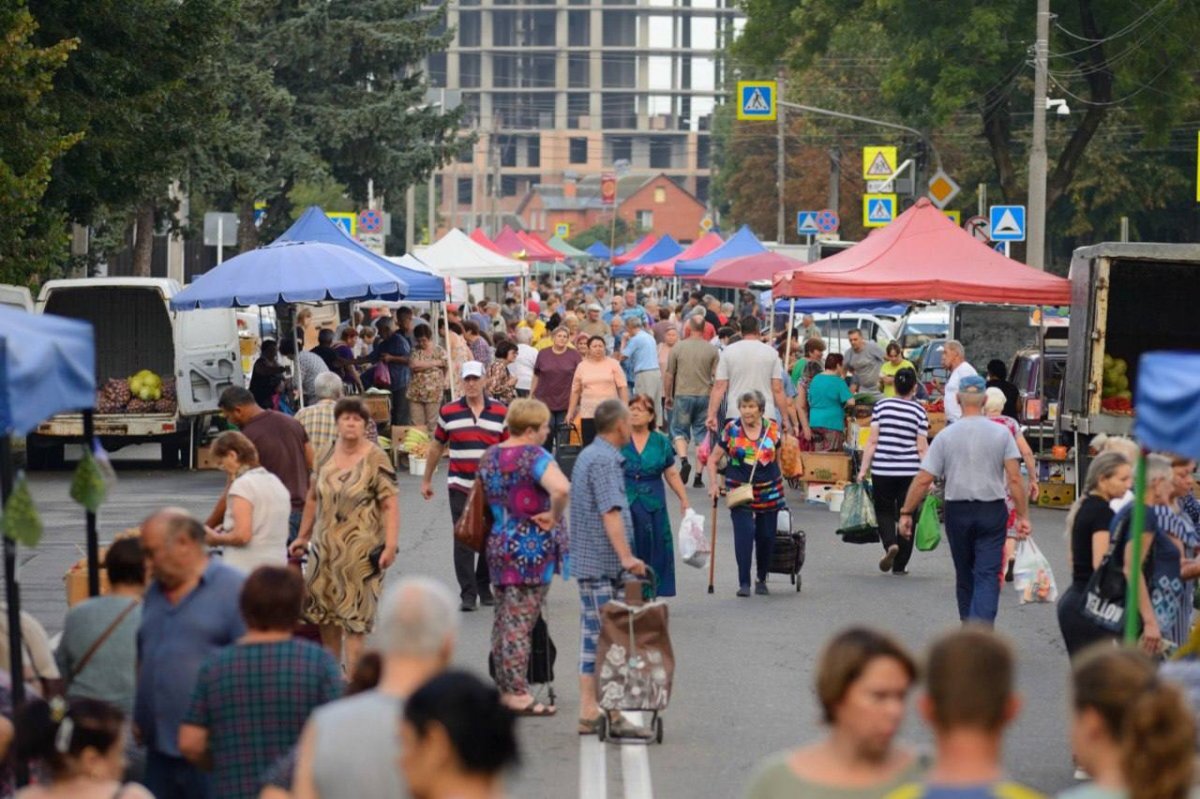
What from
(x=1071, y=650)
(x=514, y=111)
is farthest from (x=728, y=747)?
(x=514, y=111)

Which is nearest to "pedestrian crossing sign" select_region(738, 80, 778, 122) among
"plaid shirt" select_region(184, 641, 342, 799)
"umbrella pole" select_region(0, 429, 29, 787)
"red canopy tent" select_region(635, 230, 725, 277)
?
"red canopy tent" select_region(635, 230, 725, 277)

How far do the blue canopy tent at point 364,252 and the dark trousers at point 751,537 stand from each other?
8.43m

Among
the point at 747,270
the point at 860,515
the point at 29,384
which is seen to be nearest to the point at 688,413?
the point at 860,515

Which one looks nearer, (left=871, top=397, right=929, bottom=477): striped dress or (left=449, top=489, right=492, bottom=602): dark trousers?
(left=449, top=489, right=492, bottom=602): dark trousers

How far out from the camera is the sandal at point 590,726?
10312 mm

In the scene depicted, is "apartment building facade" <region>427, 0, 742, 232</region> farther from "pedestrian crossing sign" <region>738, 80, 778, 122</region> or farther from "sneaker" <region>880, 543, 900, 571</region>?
"sneaker" <region>880, 543, 900, 571</region>

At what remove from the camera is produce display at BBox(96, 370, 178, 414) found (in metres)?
24.2

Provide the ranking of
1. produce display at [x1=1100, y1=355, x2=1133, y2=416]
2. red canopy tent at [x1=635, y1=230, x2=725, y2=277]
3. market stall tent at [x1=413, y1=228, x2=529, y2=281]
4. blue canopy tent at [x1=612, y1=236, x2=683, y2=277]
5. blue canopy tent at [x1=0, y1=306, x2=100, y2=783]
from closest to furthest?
blue canopy tent at [x1=0, y1=306, x2=100, y2=783] < produce display at [x1=1100, y1=355, x2=1133, y2=416] < market stall tent at [x1=413, y1=228, x2=529, y2=281] < red canopy tent at [x1=635, y1=230, x2=725, y2=277] < blue canopy tent at [x1=612, y1=236, x2=683, y2=277]

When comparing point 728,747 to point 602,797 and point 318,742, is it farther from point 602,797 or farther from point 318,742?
point 318,742

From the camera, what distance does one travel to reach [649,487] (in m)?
12.7

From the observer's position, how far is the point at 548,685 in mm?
11070

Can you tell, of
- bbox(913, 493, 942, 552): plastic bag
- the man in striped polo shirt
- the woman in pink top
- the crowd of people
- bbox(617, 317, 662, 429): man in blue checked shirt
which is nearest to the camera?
the crowd of people

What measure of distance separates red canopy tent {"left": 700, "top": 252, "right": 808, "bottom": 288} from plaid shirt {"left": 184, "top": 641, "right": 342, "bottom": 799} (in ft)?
99.6

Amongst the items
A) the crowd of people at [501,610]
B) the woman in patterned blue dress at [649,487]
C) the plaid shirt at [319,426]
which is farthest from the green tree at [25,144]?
the woman in patterned blue dress at [649,487]
